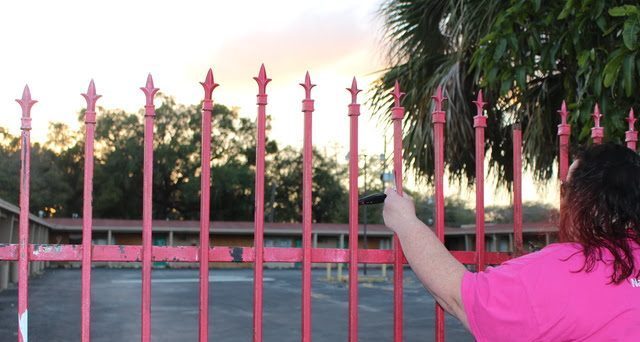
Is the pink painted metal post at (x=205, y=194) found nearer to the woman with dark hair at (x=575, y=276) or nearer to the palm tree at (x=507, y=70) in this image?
the woman with dark hair at (x=575, y=276)

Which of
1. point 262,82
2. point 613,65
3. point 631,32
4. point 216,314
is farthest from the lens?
point 216,314

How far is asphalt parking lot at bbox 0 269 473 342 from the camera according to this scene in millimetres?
11930

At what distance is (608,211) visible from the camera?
5.51ft

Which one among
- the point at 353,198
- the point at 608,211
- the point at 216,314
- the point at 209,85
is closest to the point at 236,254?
the point at 353,198

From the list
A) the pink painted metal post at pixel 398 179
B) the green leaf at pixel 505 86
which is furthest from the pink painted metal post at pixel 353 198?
the green leaf at pixel 505 86

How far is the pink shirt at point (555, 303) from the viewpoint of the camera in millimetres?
1581

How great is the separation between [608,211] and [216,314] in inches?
563

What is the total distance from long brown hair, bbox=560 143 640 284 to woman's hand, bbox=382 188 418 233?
0.42 meters

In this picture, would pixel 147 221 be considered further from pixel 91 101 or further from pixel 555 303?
pixel 555 303

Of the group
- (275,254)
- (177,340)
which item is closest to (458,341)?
(177,340)

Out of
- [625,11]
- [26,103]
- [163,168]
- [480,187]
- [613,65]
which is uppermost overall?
[163,168]

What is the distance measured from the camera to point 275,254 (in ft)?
8.54

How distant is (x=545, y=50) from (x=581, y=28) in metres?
0.36

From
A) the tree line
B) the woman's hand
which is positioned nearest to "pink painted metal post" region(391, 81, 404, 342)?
the woman's hand
